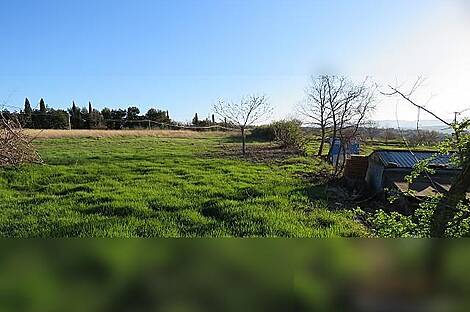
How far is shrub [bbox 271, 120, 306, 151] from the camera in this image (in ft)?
41.7

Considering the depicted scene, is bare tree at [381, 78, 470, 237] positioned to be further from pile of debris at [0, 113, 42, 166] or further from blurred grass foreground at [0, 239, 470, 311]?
pile of debris at [0, 113, 42, 166]

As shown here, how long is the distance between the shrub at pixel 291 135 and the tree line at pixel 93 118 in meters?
3.88

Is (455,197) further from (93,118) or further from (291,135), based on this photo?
(291,135)

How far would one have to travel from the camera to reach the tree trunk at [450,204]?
51.4 inches

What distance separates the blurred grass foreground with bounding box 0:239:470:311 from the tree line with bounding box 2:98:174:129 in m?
7.68

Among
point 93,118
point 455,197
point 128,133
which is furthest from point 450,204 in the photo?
point 128,133

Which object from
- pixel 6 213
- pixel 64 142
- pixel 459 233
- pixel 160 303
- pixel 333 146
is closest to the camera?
pixel 160 303

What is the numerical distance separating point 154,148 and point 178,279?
11.1 metres

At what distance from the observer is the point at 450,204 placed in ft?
4.43

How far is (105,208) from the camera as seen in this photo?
4547 mm

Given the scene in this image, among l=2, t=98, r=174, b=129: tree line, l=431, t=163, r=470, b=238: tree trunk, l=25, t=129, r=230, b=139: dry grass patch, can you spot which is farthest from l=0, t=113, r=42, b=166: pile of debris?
l=25, t=129, r=230, b=139: dry grass patch

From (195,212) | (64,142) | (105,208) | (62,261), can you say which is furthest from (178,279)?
(64,142)

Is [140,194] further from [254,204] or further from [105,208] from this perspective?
[254,204]

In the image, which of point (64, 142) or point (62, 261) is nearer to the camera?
point (62, 261)
